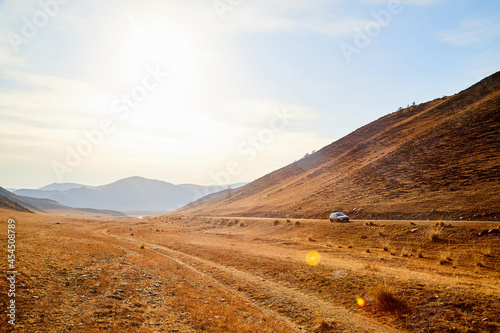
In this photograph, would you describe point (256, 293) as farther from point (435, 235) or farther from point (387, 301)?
point (435, 235)

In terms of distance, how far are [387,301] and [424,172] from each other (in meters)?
40.0

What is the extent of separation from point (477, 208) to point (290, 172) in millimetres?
78881

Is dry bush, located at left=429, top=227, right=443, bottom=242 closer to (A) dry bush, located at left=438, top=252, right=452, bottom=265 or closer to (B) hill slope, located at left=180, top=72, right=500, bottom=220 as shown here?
(A) dry bush, located at left=438, top=252, right=452, bottom=265

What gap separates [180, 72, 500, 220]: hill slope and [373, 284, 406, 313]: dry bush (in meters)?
22.0

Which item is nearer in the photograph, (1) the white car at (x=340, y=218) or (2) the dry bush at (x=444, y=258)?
(2) the dry bush at (x=444, y=258)

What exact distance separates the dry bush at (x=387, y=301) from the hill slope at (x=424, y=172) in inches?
867

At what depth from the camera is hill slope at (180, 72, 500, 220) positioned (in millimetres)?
31812

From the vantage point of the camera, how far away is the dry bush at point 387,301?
10.5m

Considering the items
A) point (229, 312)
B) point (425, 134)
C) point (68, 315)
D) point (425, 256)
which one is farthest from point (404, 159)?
point (68, 315)

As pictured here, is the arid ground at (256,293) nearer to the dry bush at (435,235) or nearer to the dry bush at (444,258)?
the dry bush at (444,258)

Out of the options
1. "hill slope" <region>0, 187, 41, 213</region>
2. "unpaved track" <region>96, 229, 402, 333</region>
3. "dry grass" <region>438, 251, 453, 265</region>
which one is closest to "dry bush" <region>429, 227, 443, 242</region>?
"dry grass" <region>438, 251, 453, 265</region>

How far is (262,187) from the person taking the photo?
108250 mm

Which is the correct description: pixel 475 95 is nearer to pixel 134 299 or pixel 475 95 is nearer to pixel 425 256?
pixel 425 256

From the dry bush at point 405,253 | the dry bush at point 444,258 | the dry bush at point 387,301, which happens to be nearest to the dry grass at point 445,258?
the dry bush at point 444,258
